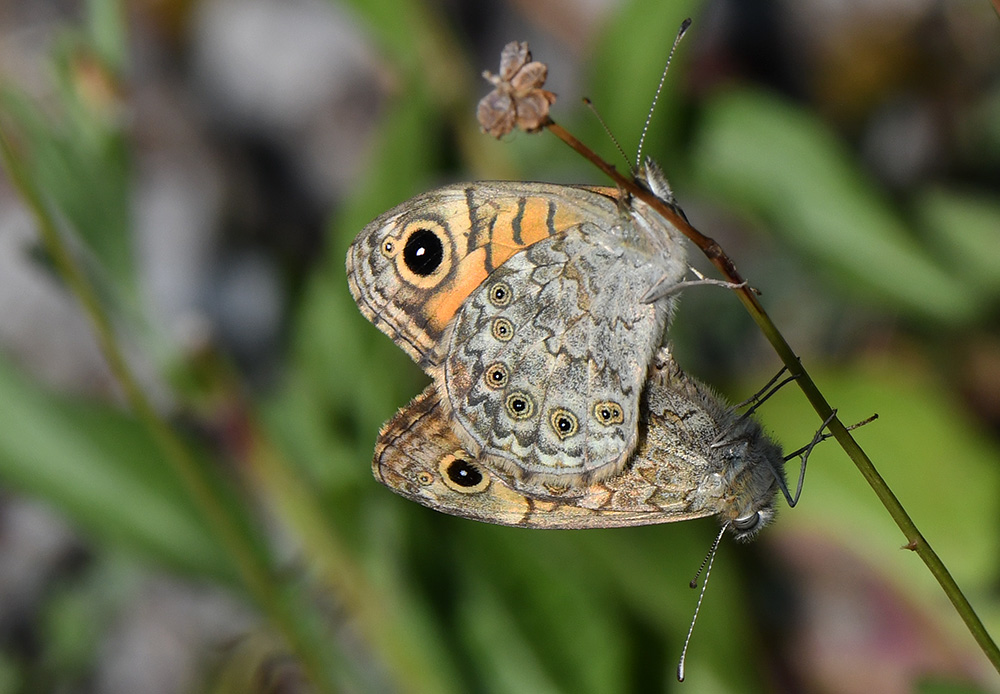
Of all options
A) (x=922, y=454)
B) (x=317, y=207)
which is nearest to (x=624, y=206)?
(x=922, y=454)

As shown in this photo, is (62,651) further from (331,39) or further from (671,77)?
(331,39)

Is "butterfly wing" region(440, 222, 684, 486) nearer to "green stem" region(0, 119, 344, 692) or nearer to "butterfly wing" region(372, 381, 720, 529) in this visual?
"butterfly wing" region(372, 381, 720, 529)

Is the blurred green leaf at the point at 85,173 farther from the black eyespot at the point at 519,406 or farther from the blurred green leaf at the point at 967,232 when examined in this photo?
the blurred green leaf at the point at 967,232

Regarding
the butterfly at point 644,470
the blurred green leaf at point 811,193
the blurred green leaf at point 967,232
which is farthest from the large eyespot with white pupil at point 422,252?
the blurred green leaf at point 967,232

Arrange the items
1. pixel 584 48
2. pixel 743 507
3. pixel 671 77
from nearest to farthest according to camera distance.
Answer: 1. pixel 743 507
2. pixel 671 77
3. pixel 584 48

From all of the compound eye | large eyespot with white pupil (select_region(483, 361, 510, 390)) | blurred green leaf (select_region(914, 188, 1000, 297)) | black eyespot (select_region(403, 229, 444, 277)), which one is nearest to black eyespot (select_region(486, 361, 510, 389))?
large eyespot with white pupil (select_region(483, 361, 510, 390))

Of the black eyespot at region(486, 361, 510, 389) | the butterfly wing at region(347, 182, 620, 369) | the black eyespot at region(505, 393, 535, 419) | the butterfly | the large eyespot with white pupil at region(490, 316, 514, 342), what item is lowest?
the butterfly

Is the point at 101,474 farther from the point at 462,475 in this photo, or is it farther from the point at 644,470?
the point at 644,470
